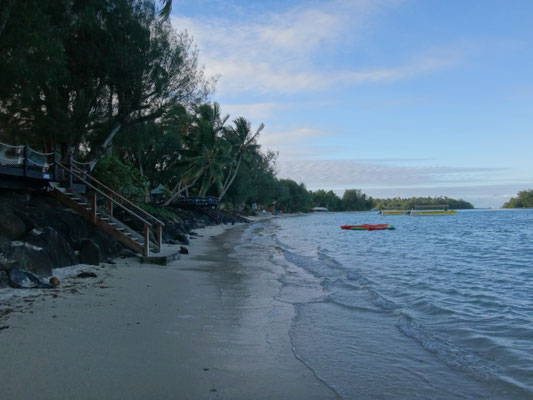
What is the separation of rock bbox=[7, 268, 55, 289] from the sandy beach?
299 millimetres

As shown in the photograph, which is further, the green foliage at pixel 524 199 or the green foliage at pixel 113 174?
the green foliage at pixel 524 199

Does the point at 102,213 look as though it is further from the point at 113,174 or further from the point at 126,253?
the point at 113,174

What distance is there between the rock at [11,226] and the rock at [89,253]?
1453 mm

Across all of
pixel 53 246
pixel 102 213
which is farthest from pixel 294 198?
pixel 53 246

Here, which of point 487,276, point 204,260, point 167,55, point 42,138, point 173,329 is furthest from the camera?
point 167,55

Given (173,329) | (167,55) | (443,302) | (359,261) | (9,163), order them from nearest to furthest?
(173,329), (443,302), (9,163), (359,261), (167,55)

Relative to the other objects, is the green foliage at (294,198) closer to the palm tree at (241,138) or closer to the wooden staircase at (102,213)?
the palm tree at (241,138)

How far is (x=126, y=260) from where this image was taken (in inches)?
432

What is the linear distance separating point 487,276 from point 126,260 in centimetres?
1033

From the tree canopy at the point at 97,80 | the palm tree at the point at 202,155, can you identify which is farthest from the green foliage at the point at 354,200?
the tree canopy at the point at 97,80

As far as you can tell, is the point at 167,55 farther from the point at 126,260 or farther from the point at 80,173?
the point at 126,260

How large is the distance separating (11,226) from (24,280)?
2.30 m

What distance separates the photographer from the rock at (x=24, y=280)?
21.5 ft

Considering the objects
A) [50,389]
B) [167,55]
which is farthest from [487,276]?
[167,55]
